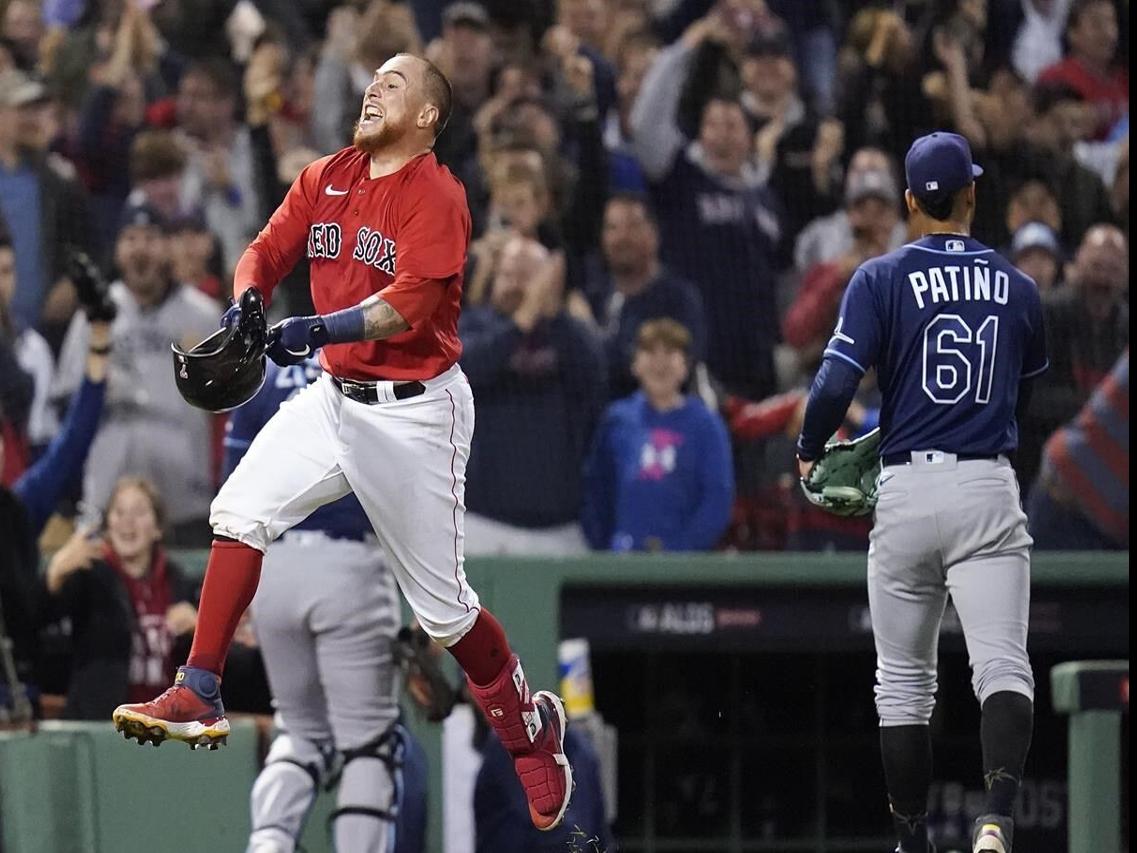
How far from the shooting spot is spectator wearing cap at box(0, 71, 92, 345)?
25.4 feet

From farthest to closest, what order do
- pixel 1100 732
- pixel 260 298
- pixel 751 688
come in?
pixel 751 688, pixel 1100 732, pixel 260 298

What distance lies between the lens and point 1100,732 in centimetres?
584

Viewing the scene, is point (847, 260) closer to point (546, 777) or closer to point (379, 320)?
point (546, 777)

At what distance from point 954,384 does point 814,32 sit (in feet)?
15.1

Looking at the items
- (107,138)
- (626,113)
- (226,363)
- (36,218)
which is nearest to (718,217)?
(626,113)

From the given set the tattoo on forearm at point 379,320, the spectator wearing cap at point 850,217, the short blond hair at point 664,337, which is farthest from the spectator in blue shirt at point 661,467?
the tattoo on forearm at point 379,320

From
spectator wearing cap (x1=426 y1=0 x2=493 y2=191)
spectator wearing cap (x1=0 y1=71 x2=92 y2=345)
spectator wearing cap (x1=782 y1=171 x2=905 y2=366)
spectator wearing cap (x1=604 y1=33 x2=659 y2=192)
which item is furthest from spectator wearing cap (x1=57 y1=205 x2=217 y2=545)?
spectator wearing cap (x1=782 y1=171 x2=905 y2=366)

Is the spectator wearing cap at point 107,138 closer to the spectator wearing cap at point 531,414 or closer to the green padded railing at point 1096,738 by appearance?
the spectator wearing cap at point 531,414

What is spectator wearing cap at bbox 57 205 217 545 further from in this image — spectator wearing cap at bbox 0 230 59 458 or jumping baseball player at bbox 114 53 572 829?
jumping baseball player at bbox 114 53 572 829

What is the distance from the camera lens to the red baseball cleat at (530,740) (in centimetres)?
462

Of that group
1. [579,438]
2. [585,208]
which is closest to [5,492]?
[579,438]

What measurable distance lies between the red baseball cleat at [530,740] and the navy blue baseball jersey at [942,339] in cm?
103

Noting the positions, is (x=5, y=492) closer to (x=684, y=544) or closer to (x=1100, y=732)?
(x=684, y=544)

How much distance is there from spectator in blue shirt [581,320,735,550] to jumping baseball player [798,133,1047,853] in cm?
263
